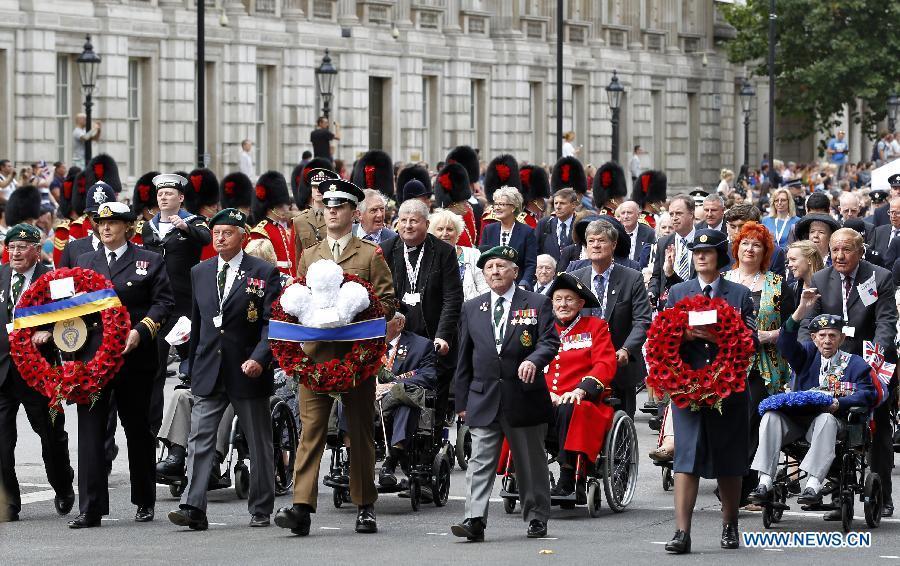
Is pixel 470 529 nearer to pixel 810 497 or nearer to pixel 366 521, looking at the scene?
pixel 366 521

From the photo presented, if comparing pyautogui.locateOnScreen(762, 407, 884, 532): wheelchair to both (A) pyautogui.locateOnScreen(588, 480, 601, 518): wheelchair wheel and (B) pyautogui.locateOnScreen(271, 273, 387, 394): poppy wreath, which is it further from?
(B) pyautogui.locateOnScreen(271, 273, 387, 394): poppy wreath

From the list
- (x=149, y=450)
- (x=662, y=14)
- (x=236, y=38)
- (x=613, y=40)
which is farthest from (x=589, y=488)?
(x=662, y=14)

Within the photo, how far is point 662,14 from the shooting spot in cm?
5978

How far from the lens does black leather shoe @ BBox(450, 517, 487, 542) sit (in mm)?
12070

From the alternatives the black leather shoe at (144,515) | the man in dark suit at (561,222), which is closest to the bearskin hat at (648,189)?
the man in dark suit at (561,222)

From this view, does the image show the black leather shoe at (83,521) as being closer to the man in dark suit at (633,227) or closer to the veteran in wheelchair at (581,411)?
the veteran in wheelchair at (581,411)

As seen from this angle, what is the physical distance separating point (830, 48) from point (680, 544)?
45.7 metres

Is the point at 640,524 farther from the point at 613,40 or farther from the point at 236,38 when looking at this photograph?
the point at 613,40

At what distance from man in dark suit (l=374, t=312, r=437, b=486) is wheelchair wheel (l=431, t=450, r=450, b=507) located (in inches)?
9.6

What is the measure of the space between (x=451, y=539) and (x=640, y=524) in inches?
51.7

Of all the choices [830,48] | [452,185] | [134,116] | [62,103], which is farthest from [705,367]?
[830,48]

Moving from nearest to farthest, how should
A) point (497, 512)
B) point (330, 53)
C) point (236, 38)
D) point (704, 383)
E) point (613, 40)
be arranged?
point (704, 383), point (497, 512), point (236, 38), point (330, 53), point (613, 40)

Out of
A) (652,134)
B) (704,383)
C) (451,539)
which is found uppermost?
(652,134)

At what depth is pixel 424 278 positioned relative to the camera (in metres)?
14.3
